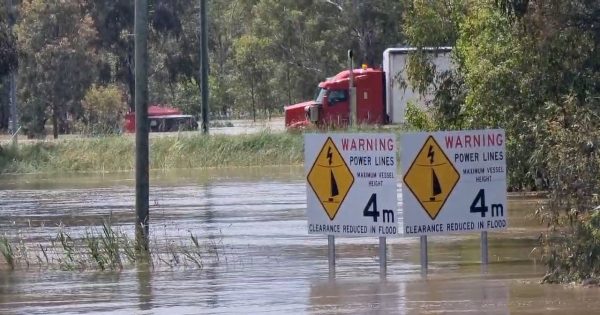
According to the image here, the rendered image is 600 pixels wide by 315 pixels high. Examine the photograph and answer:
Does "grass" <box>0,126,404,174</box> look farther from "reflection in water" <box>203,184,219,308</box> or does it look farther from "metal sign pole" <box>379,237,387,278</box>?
"metal sign pole" <box>379,237,387,278</box>

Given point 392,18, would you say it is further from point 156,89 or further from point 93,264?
point 93,264

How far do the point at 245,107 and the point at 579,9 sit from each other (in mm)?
61226

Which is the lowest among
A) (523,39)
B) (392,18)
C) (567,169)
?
(567,169)

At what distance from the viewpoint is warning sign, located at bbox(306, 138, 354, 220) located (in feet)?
43.5

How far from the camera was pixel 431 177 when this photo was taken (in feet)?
43.4

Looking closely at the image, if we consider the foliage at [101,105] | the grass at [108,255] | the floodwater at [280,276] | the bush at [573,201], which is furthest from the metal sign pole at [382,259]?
the foliage at [101,105]

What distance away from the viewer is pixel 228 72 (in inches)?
3253

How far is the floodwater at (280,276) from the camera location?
1142cm

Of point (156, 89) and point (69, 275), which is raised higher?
point (156, 89)

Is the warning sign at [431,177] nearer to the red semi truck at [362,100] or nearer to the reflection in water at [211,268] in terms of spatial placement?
the reflection in water at [211,268]

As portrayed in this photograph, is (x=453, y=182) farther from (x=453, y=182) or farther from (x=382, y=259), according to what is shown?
(x=382, y=259)

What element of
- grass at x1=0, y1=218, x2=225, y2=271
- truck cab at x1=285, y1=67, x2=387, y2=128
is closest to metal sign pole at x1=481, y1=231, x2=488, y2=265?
grass at x1=0, y1=218, x2=225, y2=271

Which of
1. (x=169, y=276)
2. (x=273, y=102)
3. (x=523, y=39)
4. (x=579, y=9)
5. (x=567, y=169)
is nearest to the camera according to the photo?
(x=567, y=169)

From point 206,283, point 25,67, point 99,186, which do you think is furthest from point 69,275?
point 25,67
